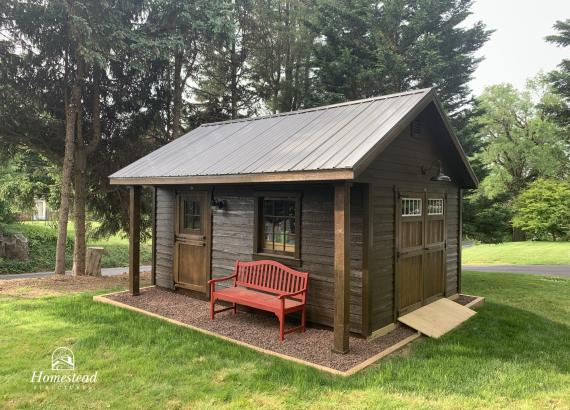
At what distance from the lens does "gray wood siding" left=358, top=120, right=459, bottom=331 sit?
6.25m

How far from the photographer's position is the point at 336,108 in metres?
7.91

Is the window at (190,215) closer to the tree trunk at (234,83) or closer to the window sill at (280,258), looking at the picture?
the window sill at (280,258)

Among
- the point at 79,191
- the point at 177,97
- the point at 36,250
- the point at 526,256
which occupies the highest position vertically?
the point at 177,97

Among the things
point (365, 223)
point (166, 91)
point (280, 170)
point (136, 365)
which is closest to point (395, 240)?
point (365, 223)

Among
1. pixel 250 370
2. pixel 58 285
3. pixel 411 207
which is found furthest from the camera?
pixel 58 285

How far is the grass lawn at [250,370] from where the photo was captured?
13.5ft

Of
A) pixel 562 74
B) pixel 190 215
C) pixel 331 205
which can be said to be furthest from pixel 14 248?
pixel 562 74

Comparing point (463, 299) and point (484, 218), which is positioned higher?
point (484, 218)

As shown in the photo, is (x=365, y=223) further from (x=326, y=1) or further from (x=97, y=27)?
(x=326, y=1)

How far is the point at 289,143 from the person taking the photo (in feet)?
21.7

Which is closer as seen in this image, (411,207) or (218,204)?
(411,207)

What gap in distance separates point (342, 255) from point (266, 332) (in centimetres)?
202

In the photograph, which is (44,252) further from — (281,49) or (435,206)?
(435,206)

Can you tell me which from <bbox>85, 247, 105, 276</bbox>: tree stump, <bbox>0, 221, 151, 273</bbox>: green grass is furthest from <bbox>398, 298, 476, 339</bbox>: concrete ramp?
<bbox>0, 221, 151, 273</bbox>: green grass
